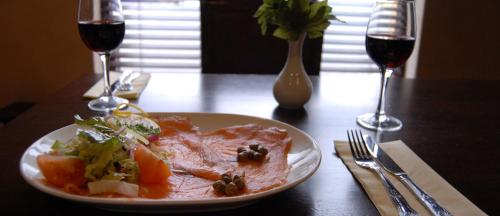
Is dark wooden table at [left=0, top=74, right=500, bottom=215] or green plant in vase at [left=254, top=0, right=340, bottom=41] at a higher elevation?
green plant in vase at [left=254, top=0, right=340, bottom=41]

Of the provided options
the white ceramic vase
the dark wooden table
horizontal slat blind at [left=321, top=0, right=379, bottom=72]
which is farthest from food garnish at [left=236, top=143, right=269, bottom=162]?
horizontal slat blind at [left=321, top=0, right=379, bottom=72]

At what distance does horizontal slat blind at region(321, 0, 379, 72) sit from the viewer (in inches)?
111

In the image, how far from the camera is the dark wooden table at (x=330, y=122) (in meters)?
0.65

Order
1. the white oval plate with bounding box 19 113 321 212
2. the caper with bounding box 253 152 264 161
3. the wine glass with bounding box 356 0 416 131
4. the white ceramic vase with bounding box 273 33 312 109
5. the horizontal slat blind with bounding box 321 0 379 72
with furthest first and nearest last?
the horizontal slat blind with bounding box 321 0 379 72 < the white ceramic vase with bounding box 273 33 312 109 < the wine glass with bounding box 356 0 416 131 < the caper with bounding box 253 152 264 161 < the white oval plate with bounding box 19 113 321 212

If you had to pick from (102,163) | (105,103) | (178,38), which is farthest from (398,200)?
(178,38)

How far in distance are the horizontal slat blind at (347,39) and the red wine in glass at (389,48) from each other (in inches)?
73.2

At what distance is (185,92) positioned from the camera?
1.27 meters

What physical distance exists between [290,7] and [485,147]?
562mm

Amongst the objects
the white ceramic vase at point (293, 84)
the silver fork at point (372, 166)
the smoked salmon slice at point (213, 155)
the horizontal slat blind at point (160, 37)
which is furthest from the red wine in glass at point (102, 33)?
the horizontal slat blind at point (160, 37)

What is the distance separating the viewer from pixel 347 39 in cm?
290

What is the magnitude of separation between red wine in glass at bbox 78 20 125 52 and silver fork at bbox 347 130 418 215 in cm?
67

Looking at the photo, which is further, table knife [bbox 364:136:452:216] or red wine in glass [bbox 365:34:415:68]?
red wine in glass [bbox 365:34:415:68]

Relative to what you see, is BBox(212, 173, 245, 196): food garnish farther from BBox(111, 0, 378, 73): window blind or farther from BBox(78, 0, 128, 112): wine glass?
A: BBox(111, 0, 378, 73): window blind

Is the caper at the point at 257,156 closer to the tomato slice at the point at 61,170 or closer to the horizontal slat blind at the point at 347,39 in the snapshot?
the tomato slice at the point at 61,170
